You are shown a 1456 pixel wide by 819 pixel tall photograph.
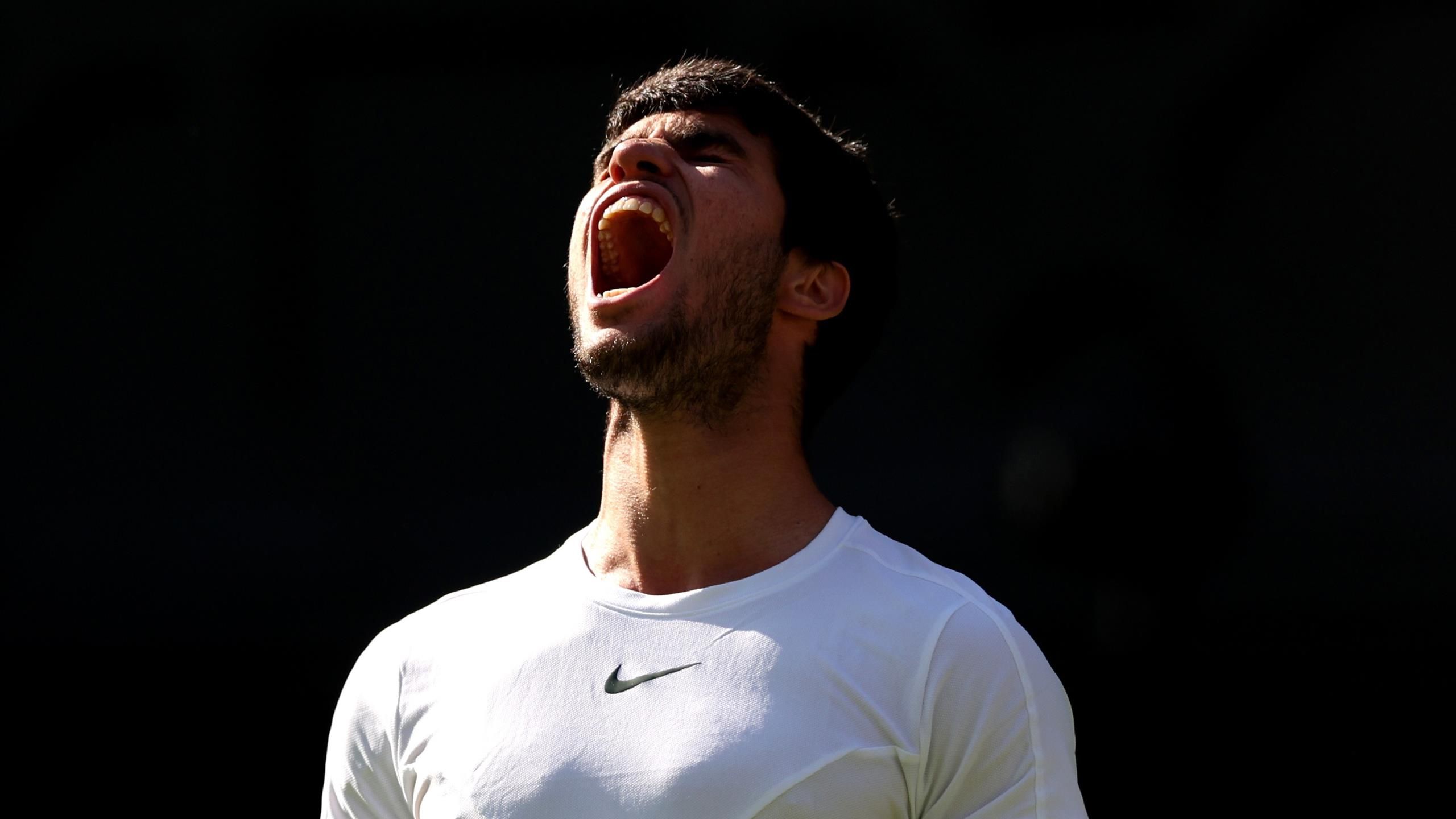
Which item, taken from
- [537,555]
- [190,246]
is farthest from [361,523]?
[190,246]

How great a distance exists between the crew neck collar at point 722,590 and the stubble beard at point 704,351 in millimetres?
205

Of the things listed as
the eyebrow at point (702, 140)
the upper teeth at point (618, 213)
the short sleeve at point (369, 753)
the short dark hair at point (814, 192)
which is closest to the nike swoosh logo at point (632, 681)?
the short sleeve at point (369, 753)

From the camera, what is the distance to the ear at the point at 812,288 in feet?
6.31

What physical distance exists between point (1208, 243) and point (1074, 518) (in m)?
0.65

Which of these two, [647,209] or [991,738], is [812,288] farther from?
[991,738]

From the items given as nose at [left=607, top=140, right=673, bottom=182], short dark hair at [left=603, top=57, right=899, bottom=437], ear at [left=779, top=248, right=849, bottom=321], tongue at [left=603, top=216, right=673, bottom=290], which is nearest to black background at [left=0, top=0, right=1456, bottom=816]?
short dark hair at [left=603, top=57, right=899, bottom=437]

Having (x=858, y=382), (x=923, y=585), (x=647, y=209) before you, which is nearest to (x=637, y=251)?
(x=647, y=209)

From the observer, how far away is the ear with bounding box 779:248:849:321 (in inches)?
75.7

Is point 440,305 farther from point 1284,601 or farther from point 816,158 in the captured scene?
point 1284,601

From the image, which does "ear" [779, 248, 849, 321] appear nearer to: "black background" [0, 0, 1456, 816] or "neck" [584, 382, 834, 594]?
"neck" [584, 382, 834, 594]

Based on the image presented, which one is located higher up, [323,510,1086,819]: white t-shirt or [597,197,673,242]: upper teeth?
[597,197,673,242]: upper teeth

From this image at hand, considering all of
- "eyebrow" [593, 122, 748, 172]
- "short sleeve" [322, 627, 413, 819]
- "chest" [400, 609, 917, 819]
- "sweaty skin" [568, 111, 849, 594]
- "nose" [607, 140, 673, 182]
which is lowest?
"short sleeve" [322, 627, 413, 819]

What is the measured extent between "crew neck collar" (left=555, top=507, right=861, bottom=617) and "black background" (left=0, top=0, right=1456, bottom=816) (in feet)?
4.90

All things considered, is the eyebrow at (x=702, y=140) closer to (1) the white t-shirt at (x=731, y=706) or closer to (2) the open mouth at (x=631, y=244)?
(2) the open mouth at (x=631, y=244)
